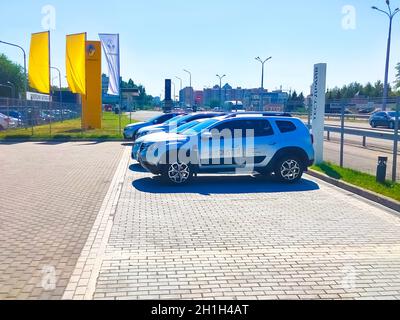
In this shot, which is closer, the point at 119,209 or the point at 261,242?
the point at 261,242

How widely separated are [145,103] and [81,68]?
4442 inches

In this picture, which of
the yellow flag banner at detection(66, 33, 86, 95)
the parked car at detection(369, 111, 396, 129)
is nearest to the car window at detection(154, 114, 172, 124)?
the yellow flag banner at detection(66, 33, 86, 95)

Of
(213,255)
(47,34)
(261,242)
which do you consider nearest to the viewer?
(213,255)

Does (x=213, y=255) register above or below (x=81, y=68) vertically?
below

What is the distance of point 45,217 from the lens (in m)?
7.03

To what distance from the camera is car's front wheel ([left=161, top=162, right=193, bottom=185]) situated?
9.95 meters

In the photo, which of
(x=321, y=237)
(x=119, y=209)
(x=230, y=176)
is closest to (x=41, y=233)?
(x=119, y=209)

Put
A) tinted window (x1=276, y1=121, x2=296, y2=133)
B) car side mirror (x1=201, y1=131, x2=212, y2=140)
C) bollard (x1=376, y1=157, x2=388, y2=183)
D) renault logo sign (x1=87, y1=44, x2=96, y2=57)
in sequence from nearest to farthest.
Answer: bollard (x1=376, y1=157, x2=388, y2=183) < car side mirror (x1=201, y1=131, x2=212, y2=140) < tinted window (x1=276, y1=121, x2=296, y2=133) < renault logo sign (x1=87, y1=44, x2=96, y2=57)

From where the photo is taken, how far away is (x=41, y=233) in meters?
6.11

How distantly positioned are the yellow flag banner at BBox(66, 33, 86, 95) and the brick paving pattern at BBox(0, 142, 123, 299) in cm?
1233

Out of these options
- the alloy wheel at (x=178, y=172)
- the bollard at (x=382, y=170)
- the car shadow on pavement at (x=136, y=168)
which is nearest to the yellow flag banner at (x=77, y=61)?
the car shadow on pavement at (x=136, y=168)

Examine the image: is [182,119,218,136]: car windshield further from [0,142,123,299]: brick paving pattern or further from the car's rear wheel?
[0,142,123,299]: brick paving pattern
